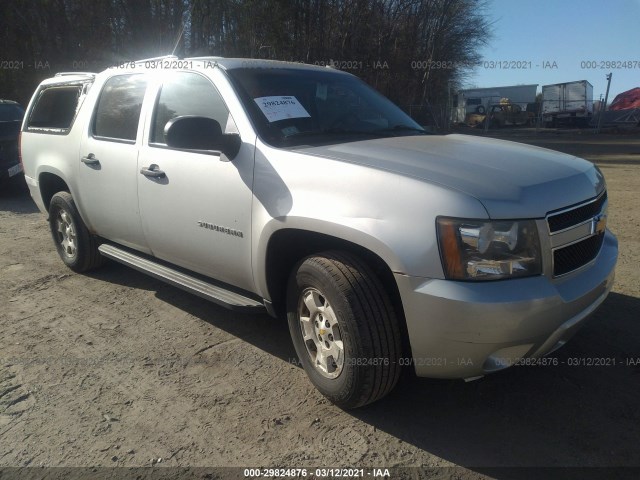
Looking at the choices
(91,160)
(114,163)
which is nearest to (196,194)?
(114,163)

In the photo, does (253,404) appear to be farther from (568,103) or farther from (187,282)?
(568,103)

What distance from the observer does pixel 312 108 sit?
3.45m

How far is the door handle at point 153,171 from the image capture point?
3539mm

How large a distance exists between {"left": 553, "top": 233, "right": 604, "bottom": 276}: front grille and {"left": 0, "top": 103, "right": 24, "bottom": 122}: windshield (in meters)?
9.94

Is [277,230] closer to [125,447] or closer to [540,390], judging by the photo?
[125,447]

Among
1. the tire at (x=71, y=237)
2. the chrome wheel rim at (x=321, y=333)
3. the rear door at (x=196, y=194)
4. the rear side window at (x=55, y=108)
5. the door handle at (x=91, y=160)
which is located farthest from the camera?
the rear side window at (x=55, y=108)

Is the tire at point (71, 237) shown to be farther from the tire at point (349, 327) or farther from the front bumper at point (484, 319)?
the front bumper at point (484, 319)

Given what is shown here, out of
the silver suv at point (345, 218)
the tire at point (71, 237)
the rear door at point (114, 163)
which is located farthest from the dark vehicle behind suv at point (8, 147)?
the silver suv at point (345, 218)

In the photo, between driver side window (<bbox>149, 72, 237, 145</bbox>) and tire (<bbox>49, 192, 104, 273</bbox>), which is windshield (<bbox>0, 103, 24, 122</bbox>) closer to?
tire (<bbox>49, 192, 104, 273</bbox>)

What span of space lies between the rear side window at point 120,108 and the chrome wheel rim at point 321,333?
1992mm

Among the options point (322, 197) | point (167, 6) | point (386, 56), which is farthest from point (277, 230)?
point (386, 56)

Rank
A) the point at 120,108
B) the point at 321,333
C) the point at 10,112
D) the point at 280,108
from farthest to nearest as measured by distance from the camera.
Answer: the point at 10,112
the point at 120,108
the point at 280,108
the point at 321,333

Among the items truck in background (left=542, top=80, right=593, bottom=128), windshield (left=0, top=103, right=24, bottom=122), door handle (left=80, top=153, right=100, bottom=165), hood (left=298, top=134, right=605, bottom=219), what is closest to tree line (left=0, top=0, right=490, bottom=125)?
windshield (left=0, top=103, right=24, bottom=122)

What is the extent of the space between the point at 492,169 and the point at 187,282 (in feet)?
7.00
